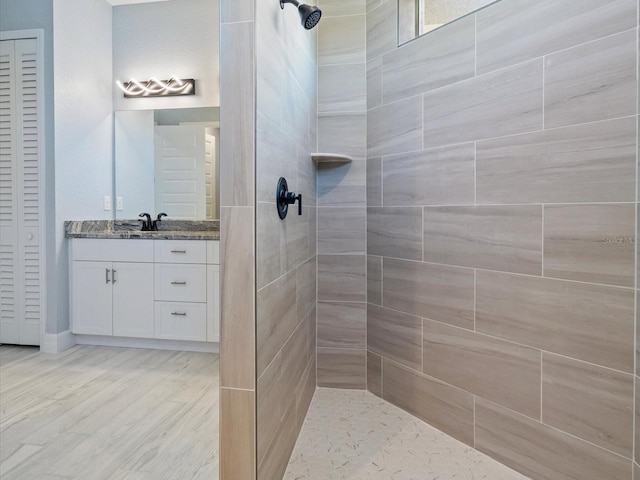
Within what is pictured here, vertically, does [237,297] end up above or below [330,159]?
below

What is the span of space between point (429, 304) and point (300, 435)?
2.87 feet

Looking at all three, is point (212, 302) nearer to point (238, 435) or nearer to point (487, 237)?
point (238, 435)

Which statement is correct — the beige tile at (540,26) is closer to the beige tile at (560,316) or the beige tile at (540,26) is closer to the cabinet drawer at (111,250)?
the beige tile at (560,316)

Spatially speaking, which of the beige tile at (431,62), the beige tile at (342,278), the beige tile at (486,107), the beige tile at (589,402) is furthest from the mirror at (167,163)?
the beige tile at (589,402)

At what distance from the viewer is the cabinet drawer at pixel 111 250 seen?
113 inches

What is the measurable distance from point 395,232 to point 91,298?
2.42m

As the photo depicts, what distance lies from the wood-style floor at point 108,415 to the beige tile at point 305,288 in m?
0.72

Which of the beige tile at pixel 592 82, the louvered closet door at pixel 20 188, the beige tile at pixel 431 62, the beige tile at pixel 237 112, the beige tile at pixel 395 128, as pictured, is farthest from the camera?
the louvered closet door at pixel 20 188

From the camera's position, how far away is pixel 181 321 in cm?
285

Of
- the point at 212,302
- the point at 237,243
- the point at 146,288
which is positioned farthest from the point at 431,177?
the point at 146,288

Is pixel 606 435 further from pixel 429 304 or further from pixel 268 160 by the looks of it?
pixel 268 160

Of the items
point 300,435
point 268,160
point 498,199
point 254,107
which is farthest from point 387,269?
point 254,107

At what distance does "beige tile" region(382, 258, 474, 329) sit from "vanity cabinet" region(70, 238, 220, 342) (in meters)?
1.36

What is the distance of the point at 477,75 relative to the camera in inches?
65.3
